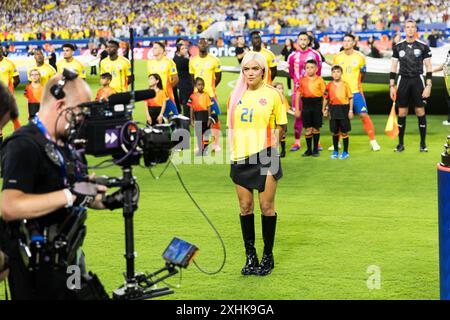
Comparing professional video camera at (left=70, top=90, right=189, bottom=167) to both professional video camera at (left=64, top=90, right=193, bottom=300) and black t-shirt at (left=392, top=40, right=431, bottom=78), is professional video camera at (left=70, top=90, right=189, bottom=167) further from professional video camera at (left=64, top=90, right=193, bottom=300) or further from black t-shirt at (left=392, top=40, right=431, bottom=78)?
black t-shirt at (left=392, top=40, right=431, bottom=78)

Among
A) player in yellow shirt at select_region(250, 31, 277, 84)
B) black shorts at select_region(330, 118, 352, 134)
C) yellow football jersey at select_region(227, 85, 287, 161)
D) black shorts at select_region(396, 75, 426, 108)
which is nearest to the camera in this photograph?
yellow football jersey at select_region(227, 85, 287, 161)

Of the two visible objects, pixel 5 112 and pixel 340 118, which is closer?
pixel 5 112

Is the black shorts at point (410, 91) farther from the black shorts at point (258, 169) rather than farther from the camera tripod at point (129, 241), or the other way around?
the camera tripod at point (129, 241)

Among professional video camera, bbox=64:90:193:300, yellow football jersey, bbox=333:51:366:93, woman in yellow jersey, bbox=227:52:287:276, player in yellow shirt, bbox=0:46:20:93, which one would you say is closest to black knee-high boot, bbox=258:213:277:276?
woman in yellow jersey, bbox=227:52:287:276

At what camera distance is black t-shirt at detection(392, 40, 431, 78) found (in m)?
12.8

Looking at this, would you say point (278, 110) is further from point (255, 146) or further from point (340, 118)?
point (340, 118)

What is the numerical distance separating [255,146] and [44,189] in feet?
9.38

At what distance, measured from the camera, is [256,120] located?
6629 mm

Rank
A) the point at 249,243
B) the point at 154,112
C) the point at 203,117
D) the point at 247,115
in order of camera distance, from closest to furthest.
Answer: the point at 247,115
the point at 249,243
the point at 203,117
the point at 154,112

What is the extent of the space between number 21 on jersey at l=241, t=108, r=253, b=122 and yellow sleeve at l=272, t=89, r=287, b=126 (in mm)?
198

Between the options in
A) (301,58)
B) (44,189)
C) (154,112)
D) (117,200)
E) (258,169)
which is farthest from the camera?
(301,58)

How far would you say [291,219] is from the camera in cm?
881

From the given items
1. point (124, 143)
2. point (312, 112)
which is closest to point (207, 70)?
point (312, 112)
